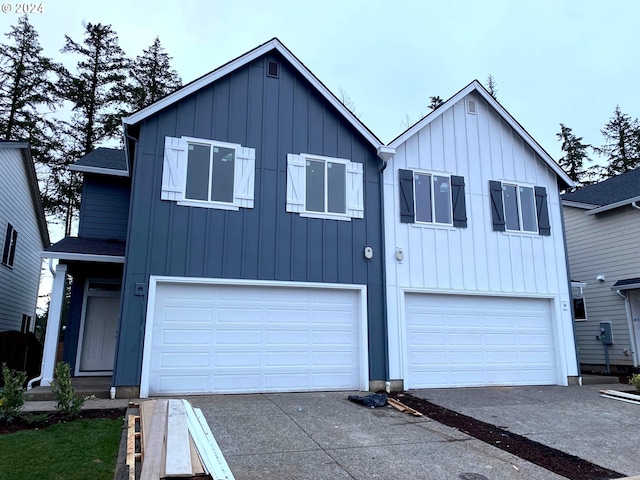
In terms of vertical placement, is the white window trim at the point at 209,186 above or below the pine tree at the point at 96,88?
below

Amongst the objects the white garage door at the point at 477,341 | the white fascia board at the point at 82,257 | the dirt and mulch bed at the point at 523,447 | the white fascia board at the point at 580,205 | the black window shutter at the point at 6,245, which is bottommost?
the dirt and mulch bed at the point at 523,447

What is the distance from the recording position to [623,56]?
16.0m

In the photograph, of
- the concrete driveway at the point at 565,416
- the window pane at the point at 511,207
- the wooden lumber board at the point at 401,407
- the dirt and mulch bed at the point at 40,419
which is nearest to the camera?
the concrete driveway at the point at 565,416

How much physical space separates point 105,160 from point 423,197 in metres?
8.40

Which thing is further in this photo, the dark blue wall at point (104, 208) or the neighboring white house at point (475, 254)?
the dark blue wall at point (104, 208)

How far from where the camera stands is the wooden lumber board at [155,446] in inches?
140

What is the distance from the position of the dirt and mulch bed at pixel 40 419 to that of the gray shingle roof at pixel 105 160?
659cm

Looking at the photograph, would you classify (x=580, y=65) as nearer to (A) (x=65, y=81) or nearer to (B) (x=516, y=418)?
(B) (x=516, y=418)

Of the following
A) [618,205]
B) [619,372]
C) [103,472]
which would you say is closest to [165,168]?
[103,472]

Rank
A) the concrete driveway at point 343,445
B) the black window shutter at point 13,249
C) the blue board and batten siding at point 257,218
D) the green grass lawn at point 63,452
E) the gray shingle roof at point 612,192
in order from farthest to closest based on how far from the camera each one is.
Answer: the black window shutter at point 13,249 → the gray shingle roof at point 612,192 → the blue board and batten siding at point 257,218 → the concrete driveway at point 343,445 → the green grass lawn at point 63,452

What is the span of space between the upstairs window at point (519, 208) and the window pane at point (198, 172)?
6705 millimetres

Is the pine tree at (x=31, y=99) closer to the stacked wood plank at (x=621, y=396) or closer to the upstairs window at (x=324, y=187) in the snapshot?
the upstairs window at (x=324, y=187)

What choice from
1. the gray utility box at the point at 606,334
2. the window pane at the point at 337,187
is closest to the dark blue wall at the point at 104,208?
the window pane at the point at 337,187

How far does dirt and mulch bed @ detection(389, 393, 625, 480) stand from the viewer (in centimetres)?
465
